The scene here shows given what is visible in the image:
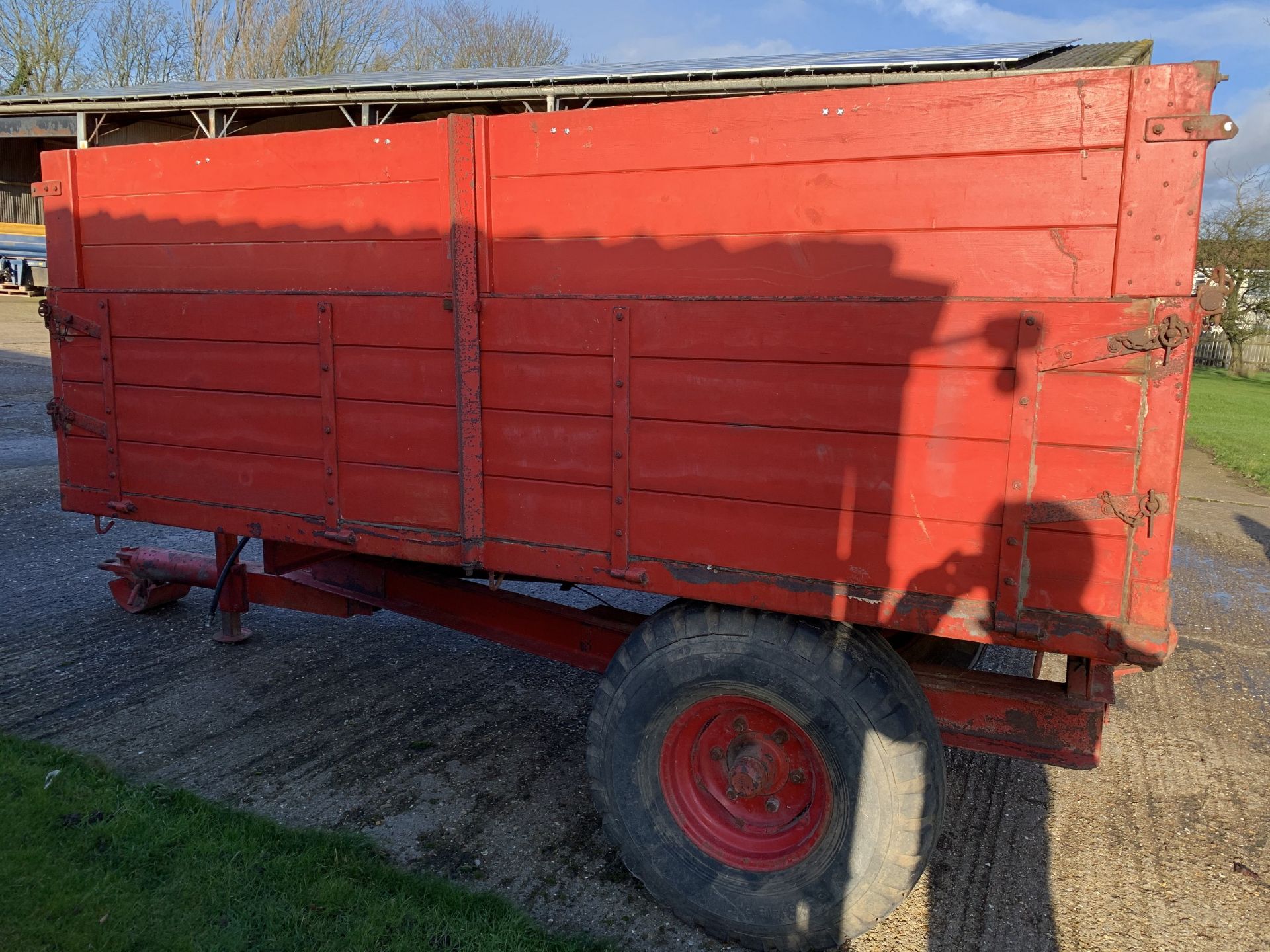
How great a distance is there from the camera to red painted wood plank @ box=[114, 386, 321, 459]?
11.6ft

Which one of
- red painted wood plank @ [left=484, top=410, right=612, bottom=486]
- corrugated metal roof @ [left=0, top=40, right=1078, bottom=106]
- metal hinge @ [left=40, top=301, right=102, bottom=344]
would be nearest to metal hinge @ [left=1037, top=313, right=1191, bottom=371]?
red painted wood plank @ [left=484, top=410, right=612, bottom=486]

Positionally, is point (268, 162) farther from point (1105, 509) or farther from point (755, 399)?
point (1105, 509)

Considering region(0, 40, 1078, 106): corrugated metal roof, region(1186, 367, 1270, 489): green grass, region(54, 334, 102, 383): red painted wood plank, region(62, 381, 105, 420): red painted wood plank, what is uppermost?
region(0, 40, 1078, 106): corrugated metal roof

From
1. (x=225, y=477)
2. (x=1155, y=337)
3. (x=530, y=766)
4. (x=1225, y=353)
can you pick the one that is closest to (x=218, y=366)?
(x=225, y=477)

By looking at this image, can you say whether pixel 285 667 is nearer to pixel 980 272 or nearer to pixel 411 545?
pixel 411 545

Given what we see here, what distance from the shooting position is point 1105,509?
242 cm

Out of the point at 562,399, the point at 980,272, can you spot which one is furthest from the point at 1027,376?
the point at 562,399

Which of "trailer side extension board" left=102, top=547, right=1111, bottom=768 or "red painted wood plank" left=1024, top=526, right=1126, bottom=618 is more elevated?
"red painted wood plank" left=1024, top=526, right=1126, bottom=618

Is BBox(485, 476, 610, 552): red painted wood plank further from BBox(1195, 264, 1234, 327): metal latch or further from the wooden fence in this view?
the wooden fence

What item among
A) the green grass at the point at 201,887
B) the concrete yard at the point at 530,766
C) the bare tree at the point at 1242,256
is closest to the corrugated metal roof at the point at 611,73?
the concrete yard at the point at 530,766

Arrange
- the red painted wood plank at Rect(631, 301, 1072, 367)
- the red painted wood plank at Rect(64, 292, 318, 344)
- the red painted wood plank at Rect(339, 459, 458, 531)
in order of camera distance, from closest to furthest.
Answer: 1. the red painted wood plank at Rect(631, 301, 1072, 367)
2. the red painted wood plank at Rect(339, 459, 458, 531)
3. the red painted wood plank at Rect(64, 292, 318, 344)

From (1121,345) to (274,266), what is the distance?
2.88 m

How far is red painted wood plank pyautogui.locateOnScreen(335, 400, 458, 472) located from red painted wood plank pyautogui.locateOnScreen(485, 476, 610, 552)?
21 cm

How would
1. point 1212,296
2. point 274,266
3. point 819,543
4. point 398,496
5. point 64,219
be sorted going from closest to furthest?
point 1212,296 → point 819,543 → point 398,496 → point 274,266 → point 64,219
